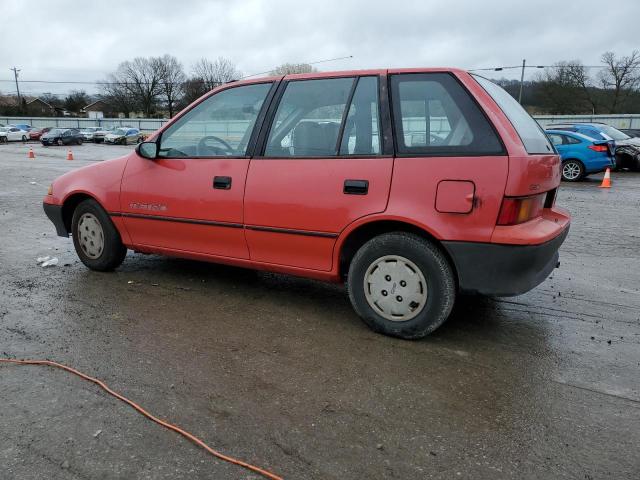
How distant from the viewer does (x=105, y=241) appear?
489 cm

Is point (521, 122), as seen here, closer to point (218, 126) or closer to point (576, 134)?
point (218, 126)

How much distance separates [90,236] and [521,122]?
13.4 feet

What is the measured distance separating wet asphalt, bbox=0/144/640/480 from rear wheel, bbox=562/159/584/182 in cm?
1053

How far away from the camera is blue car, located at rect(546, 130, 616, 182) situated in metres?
14.0

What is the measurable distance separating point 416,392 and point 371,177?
1.43m

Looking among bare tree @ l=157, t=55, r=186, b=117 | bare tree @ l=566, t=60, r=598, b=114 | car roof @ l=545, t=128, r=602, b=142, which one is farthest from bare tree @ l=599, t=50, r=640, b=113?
bare tree @ l=157, t=55, r=186, b=117

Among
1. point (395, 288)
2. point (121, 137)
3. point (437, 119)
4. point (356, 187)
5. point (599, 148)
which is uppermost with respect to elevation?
point (437, 119)

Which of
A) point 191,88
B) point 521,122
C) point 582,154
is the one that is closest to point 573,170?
point 582,154

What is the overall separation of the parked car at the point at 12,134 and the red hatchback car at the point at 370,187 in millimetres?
46334

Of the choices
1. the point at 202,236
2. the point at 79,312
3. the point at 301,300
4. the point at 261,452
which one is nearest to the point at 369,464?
the point at 261,452

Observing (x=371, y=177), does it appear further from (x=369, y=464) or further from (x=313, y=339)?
(x=369, y=464)

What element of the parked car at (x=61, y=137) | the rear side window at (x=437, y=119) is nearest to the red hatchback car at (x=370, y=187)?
the rear side window at (x=437, y=119)

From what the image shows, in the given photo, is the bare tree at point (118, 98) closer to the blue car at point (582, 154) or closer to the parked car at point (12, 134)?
the parked car at point (12, 134)

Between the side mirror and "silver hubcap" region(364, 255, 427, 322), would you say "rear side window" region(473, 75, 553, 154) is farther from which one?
the side mirror
